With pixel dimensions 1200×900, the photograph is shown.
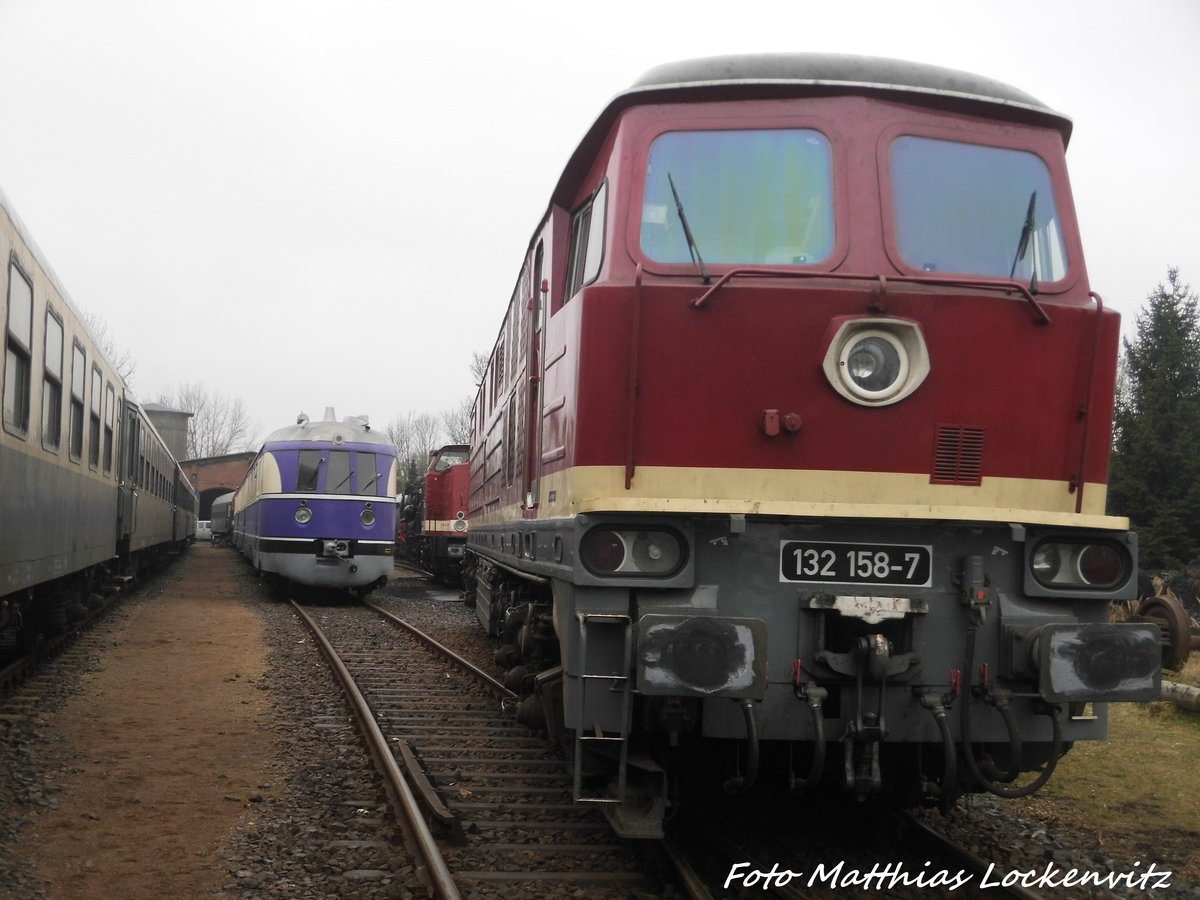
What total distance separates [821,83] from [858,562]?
6.58 ft

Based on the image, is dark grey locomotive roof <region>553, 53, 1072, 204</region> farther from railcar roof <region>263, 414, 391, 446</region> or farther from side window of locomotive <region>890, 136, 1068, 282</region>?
railcar roof <region>263, 414, 391, 446</region>

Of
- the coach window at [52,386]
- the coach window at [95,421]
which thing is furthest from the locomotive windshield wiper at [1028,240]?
the coach window at [95,421]

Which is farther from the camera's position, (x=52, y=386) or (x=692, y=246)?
(x=52, y=386)

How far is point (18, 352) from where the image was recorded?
7.54 m

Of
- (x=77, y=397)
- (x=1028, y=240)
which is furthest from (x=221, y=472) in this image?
(x=1028, y=240)

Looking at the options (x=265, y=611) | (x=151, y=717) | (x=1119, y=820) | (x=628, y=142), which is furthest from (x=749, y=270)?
(x=265, y=611)

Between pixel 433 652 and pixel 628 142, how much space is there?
8.44m

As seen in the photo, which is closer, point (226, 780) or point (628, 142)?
point (628, 142)

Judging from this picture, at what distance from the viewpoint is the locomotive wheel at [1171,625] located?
9.60 meters

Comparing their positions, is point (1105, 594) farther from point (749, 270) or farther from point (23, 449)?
point (23, 449)

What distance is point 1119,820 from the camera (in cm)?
588

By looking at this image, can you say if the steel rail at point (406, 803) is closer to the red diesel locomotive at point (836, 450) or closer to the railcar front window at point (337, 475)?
the red diesel locomotive at point (836, 450)

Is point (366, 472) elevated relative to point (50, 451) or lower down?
elevated

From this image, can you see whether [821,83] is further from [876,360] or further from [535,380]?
[535,380]
